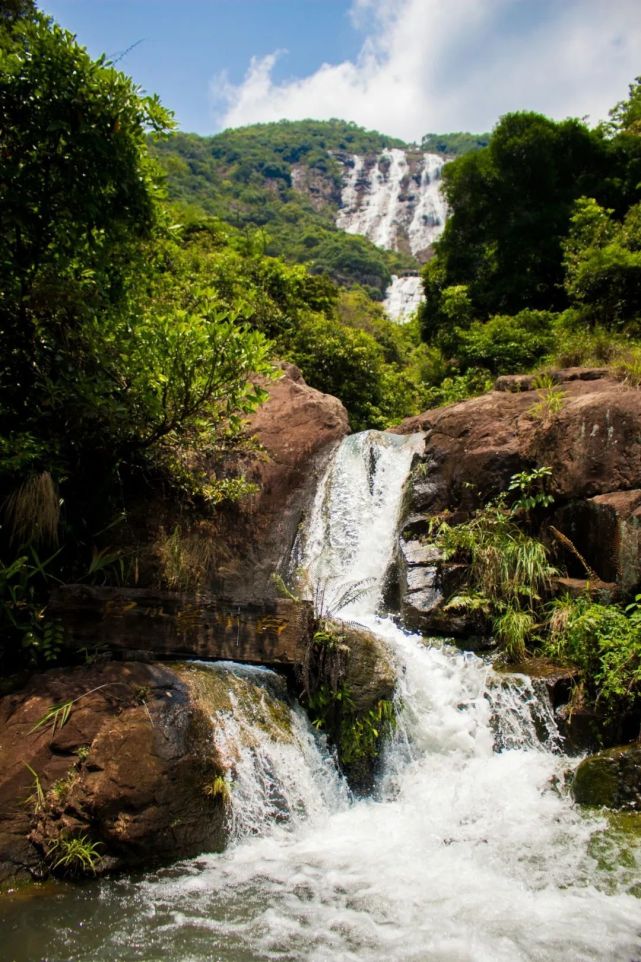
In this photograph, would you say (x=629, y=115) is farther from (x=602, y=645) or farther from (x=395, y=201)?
(x=395, y=201)

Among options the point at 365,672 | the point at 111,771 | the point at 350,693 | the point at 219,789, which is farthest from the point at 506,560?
the point at 111,771

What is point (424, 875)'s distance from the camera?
405 cm

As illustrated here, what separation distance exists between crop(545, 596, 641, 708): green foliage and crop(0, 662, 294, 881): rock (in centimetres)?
366

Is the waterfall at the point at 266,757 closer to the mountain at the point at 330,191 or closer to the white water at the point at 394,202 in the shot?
the mountain at the point at 330,191

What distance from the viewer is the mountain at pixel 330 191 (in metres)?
58.2

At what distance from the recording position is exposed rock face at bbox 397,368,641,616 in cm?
706

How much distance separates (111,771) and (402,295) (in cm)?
5592

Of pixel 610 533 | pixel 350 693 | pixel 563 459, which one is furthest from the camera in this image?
pixel 563 459

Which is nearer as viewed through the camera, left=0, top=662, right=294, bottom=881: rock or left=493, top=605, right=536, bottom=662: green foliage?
left=0, top=662, right=294, bottom=881: rock

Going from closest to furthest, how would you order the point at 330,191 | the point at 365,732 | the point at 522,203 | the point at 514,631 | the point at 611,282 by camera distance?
the point at 365,732 < the point at 514,631 < the point at 611,282 < the point at 522,203 < the point at 330,191

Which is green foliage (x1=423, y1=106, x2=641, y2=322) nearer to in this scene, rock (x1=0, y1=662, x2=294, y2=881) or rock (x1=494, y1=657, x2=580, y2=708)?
rock (x1=494, y1=657, x2=580, y2=708)

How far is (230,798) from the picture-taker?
4500 mm

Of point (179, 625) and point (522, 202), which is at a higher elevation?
point (522, 202)

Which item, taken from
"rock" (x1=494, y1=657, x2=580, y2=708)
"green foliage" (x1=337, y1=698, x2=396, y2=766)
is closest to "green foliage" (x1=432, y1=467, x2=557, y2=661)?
"rock" (x1=494, y1=657, x2=580, y2=708)
